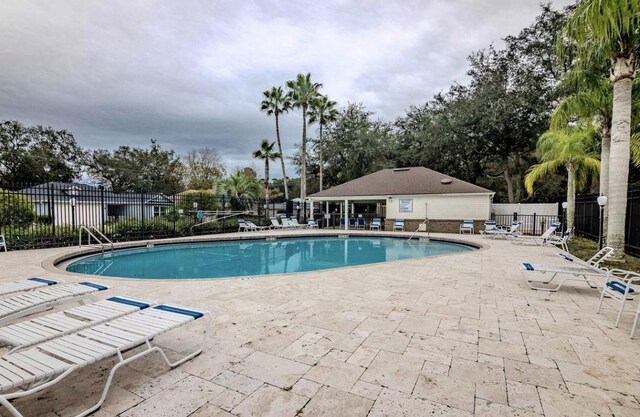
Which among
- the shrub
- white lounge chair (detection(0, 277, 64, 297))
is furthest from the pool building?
white lounge chair (detection(0, 277, 64, 297))

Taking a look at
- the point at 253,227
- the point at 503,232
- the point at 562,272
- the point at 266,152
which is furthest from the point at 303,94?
the point at 562,272

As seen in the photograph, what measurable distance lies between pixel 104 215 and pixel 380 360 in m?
14.8

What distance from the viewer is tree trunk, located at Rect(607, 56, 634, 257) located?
735cm

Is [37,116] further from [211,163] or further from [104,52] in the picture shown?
[104,52]

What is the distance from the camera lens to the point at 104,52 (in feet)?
37.2

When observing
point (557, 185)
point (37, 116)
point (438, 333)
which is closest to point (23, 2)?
point (438, 333)

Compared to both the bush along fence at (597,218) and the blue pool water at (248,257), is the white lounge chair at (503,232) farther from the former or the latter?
the bush along fence at (597,218)

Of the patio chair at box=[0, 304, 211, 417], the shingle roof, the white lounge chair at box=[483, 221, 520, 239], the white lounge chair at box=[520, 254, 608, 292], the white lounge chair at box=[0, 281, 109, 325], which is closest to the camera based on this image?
the patio chair at box=[0, 304, 211, 417]

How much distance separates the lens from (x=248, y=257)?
11.4 metres

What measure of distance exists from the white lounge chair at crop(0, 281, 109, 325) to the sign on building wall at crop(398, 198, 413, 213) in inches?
680

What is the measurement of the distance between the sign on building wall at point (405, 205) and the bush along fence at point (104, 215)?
8.63 metres

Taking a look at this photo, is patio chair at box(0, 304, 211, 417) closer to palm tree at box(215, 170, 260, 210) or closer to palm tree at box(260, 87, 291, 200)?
palm tree at box(215, 170, 260, 210)

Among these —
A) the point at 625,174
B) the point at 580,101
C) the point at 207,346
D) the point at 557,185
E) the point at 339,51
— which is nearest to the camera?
the point at 207,346

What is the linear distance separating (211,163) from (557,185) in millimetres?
33813
